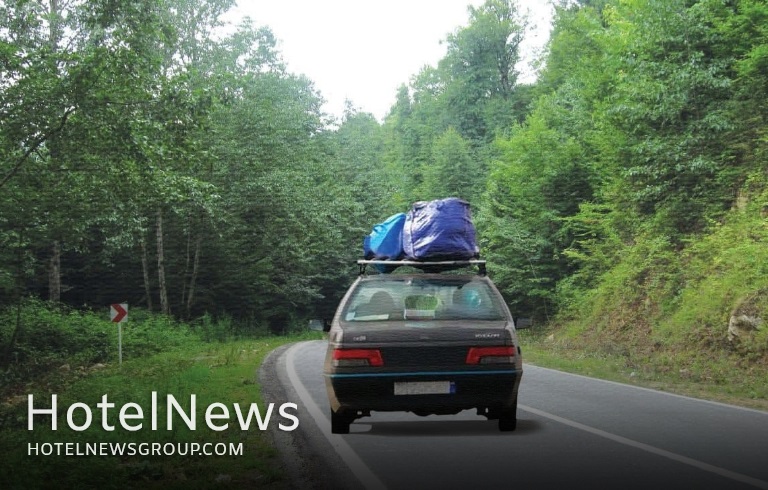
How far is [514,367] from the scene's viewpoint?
7785mm

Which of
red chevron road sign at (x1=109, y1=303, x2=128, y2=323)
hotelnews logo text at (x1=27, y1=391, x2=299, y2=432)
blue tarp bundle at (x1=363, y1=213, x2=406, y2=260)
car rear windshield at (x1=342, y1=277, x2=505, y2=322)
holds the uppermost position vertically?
blue tarp bundle at (x1=363, y1=213, x2=406, y2=260)

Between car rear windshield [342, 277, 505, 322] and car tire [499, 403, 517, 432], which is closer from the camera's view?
car rear windshield [342, 277, 505, 322]

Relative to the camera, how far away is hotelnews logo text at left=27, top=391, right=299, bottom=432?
368 inches

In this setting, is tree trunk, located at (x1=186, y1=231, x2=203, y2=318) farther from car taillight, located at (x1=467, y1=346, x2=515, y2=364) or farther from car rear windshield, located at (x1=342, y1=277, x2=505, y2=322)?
car taillight, located at (x1=467, y1=346, x2=515, y2=364)

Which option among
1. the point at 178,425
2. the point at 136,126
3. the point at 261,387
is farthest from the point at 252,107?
the point at 178,425

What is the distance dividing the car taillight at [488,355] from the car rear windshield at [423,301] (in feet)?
1.66

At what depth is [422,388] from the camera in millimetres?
7699

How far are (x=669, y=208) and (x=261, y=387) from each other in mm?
14601

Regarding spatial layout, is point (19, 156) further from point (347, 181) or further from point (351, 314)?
point (347, 181)

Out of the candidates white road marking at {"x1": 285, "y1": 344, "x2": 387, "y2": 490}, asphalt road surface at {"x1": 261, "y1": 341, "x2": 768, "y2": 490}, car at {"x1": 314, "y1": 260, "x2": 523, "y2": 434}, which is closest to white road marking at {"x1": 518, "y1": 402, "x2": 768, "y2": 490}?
asphalt road surface at {"x1": 261, "y1": 341, "x2": 768, "y2": 490}

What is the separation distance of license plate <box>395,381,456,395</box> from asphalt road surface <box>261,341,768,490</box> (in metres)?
0.56

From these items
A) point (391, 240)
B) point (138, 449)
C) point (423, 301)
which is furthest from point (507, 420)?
point (138, 449)

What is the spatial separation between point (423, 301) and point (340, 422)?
1643 mm

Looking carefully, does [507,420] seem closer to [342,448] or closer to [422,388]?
[422,388]
